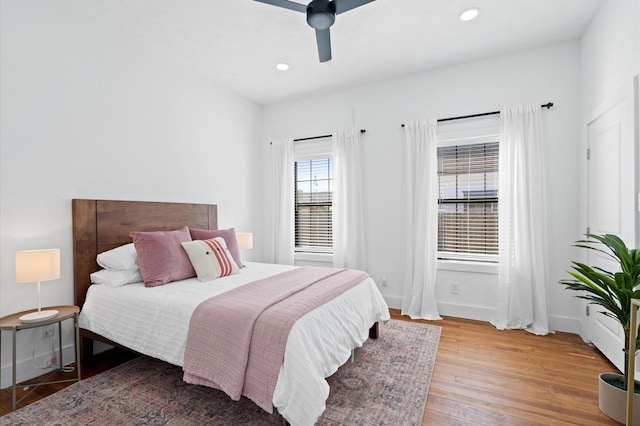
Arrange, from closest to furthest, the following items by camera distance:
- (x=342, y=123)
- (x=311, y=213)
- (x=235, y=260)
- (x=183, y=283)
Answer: (x=183, y=283) → (x=235, y=260) → (x=342, y=123) → (x=311, y=213)

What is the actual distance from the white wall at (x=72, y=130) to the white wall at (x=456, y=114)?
5.21ft

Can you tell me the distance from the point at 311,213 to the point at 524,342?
2869mm

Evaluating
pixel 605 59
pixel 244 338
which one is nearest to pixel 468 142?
pixel 605 59

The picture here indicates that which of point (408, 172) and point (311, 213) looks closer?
point (408, 172)

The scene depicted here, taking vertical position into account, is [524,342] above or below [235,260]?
below

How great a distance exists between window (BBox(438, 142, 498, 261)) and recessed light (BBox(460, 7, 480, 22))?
134 centimetres

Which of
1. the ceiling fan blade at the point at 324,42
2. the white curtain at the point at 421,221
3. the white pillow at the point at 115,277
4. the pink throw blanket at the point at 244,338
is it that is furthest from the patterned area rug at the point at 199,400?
the ceiling fan blade at the point at 324,42

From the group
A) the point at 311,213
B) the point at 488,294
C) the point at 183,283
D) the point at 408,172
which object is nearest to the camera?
the point at 183,283

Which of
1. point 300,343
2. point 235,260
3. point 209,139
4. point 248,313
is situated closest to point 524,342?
point 300,343

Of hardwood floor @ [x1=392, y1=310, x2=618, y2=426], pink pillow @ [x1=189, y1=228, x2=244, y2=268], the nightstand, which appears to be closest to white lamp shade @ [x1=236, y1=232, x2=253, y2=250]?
pink pillow @ [x1=189, y1=228, x2=244, y2=268]

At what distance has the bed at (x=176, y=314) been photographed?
160cm

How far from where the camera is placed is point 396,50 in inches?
129

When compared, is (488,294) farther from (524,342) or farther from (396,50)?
(396,50)

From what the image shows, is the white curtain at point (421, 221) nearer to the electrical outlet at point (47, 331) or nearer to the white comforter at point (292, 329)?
the white comforter at point (292, 329)
